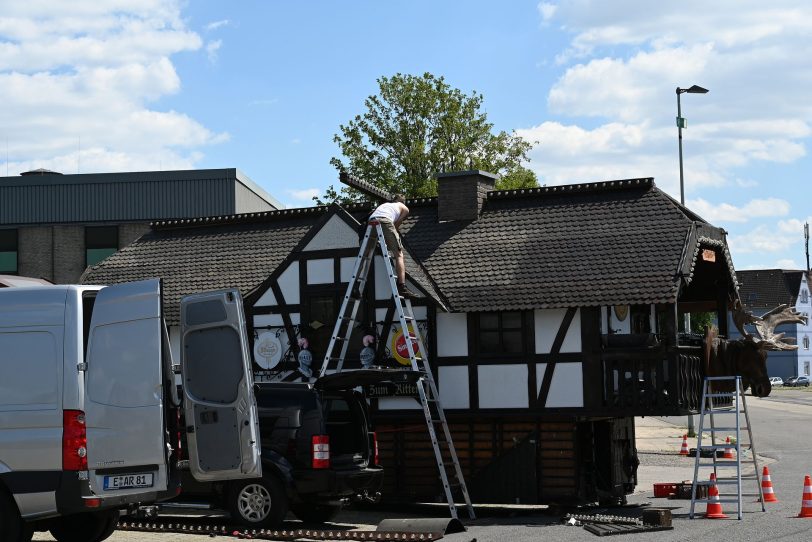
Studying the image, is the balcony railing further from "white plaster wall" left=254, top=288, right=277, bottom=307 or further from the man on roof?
"white plaster wall" left=254, top=288, right=277, bottom=307

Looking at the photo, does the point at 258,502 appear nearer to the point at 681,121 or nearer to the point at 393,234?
the point at 393,234

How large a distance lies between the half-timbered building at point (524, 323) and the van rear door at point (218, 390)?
724cm

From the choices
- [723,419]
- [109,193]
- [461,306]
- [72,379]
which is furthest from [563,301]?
[109,193]

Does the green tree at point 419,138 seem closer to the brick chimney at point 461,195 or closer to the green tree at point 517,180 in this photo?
the green tree at point 517,180

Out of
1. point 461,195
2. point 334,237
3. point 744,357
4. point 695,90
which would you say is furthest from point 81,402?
point 695,90

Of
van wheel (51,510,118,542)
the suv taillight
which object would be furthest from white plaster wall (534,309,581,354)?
van wheel (51,510,118,542)

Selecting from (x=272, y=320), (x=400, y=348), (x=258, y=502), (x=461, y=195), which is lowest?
(x=258, y=502)

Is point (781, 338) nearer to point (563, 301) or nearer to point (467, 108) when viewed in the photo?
point (563, 301)

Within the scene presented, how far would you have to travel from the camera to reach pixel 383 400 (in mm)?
21500

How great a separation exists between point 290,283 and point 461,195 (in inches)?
147

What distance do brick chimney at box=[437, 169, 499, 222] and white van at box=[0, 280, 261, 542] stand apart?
37.3ft

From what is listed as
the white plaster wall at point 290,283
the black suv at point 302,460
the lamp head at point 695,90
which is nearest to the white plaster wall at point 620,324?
the black suv at point 302,460

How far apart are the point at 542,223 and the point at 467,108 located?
23340 millimetres

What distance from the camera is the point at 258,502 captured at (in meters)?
16.3
